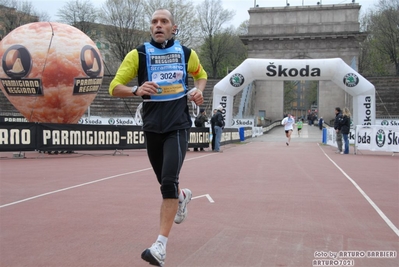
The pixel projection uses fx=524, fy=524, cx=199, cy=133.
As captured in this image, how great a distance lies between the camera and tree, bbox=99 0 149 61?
7506cm

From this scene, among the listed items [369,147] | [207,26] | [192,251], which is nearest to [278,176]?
[192,251]

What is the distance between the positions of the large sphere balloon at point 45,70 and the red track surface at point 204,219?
1113 centimetres

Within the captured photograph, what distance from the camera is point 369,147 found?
74.5 feet

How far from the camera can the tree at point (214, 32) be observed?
269 ft

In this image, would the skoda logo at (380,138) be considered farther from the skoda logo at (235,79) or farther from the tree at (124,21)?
the tree at (124,21)

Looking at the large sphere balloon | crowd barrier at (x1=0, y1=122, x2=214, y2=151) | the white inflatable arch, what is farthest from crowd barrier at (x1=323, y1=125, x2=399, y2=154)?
the large sphere balloon

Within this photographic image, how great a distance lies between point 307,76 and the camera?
3189 cm

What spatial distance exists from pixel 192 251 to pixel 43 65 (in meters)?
19.5

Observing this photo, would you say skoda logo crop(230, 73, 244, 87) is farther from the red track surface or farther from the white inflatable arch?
the red track surface

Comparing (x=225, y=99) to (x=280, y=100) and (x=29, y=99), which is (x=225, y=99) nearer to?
(x=29, y=99)

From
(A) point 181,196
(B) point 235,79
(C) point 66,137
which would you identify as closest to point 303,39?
(B) point 235,79

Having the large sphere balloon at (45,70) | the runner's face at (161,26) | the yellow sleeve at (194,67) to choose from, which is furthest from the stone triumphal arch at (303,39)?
the runner's face at (161,26)

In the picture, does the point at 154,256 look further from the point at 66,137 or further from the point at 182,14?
the point at 182,14

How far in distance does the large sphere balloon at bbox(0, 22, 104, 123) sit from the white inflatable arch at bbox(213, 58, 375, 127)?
405 inches
